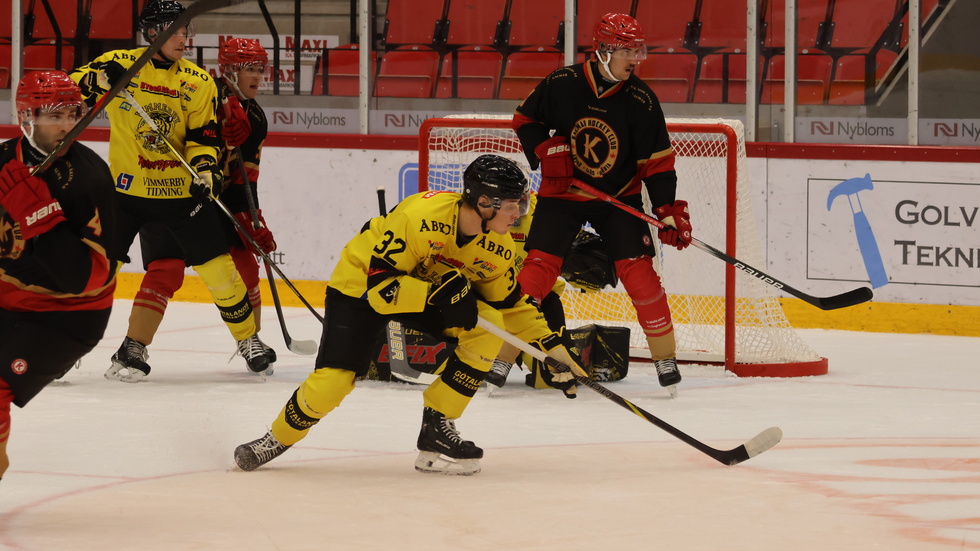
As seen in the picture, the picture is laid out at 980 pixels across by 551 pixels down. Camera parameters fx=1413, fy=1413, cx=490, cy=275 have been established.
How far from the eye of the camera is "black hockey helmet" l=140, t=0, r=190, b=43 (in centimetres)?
509

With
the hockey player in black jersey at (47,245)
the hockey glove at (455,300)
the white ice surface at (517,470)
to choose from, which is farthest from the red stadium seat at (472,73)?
the hockey player in black jersey at (47,245)

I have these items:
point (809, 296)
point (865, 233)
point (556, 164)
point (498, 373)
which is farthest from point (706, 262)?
point (498, 373)

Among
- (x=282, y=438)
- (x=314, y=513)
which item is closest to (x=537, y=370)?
(x=282, y=438)

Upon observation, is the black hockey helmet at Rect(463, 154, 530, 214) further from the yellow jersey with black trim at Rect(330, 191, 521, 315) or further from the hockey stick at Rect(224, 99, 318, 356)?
the hockey stick at Rect(224, 99, 318, 356)

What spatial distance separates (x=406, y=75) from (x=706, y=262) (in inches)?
84.2

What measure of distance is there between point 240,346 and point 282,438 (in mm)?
1787

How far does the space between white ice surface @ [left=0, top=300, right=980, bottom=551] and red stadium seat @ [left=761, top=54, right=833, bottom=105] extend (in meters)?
1.69

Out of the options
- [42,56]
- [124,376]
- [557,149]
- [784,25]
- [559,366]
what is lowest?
[124,376]

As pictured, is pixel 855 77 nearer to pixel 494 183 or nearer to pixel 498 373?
pixel 498 373

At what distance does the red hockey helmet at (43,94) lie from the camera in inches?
120

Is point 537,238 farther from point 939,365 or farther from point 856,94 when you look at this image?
point 856,94

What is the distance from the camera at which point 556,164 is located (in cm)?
489

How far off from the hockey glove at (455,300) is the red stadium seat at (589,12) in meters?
4.04

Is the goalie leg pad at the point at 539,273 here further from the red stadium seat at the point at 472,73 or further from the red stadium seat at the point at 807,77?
the red stadium seat at the point at 472,73
